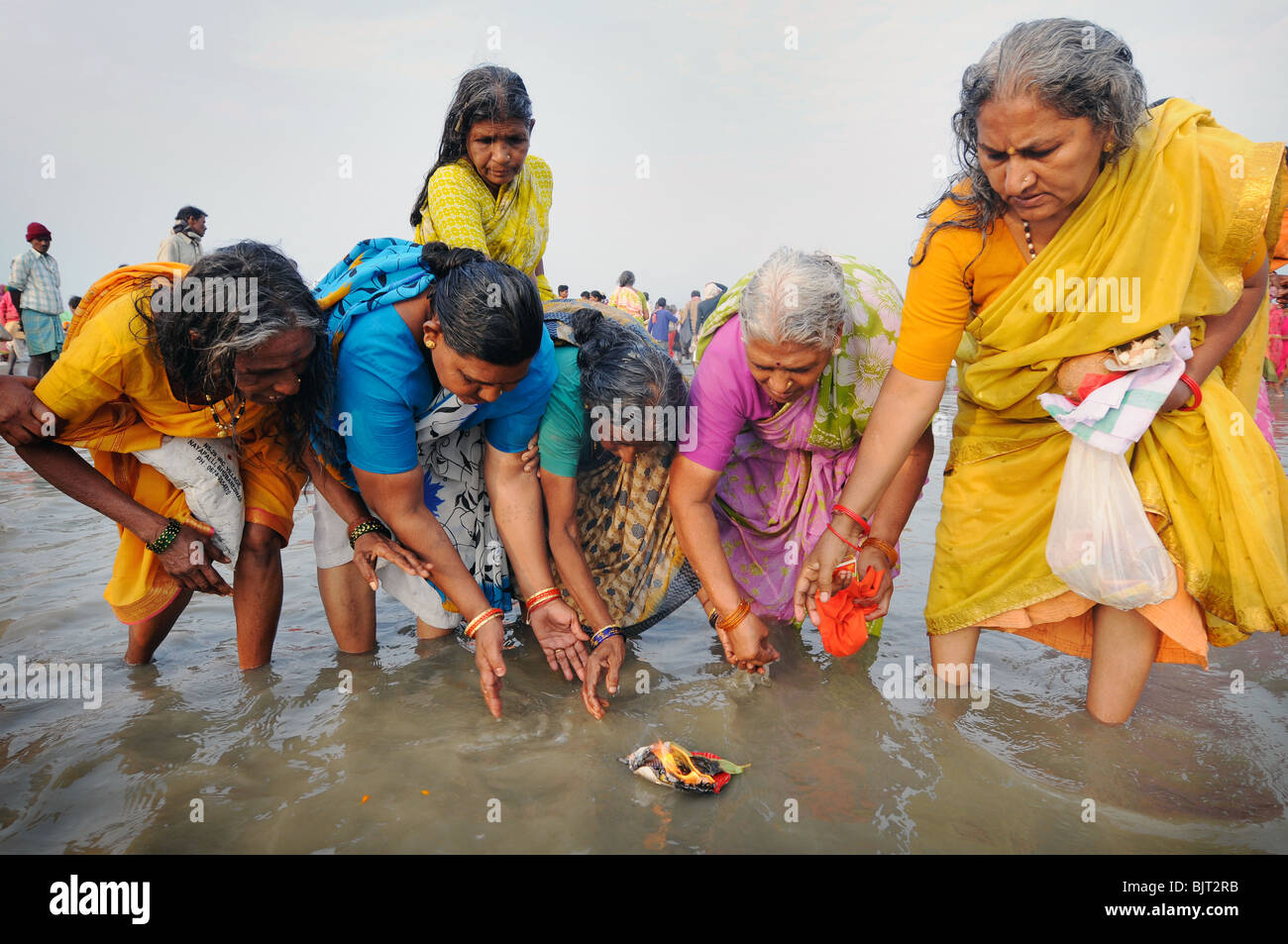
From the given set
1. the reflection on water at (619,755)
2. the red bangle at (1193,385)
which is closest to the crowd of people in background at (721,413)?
the red bangle at (1193,385)

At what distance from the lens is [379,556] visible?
2.96 meters

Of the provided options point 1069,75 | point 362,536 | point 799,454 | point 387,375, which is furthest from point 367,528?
point 1069,75

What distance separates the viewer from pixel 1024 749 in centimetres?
250

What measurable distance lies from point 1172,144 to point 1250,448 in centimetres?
88

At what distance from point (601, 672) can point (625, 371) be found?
43.0 inches

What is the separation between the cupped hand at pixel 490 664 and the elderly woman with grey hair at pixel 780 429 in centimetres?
75

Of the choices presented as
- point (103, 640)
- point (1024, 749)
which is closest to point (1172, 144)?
point (1024, 749)

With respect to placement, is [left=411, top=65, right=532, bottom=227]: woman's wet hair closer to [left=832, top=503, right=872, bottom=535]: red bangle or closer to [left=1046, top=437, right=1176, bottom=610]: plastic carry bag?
[left=832, top=503, right=872, bottom=535]: red bangle

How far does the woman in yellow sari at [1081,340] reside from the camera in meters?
2.11

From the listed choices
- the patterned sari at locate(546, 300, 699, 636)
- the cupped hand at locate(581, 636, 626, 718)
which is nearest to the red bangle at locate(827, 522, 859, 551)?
the patterned sari at locate(546, 300, 699, 636)

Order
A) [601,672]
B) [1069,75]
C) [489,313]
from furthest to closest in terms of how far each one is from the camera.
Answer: [601,672] → [489,313] → [1069,75]

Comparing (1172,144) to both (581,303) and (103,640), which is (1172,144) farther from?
(103,640)

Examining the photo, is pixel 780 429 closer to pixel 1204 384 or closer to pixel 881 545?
pixel 881 545

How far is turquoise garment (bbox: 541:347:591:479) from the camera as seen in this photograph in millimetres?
2879
